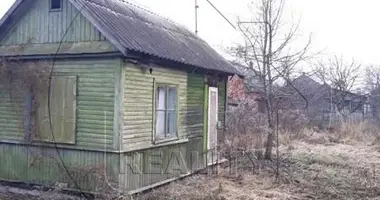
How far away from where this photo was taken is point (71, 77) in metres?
8.08

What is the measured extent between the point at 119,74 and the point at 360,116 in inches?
1004

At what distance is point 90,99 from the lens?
7.92 m

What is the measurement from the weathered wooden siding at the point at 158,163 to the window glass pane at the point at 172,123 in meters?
0.33

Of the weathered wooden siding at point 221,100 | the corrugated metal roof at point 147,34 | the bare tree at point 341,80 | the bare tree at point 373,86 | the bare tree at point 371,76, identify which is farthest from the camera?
the bare tree at point 371,76

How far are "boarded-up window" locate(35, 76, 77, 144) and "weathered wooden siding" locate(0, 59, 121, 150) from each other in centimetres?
11

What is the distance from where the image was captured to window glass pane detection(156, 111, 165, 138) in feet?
29.3

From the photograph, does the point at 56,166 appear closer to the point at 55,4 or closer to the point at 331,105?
the point at 55,4

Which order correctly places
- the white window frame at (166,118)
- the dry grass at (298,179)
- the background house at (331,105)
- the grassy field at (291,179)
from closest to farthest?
the white window frame at (166,118) → the grassy field at (291,179) → the dry grass at (298,179) → the background house at (331,105)

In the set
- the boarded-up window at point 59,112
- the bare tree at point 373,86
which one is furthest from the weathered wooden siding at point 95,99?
the bare tree at point 373,86

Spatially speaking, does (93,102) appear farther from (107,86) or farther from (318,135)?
(318,135)

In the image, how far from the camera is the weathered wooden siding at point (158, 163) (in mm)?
7922

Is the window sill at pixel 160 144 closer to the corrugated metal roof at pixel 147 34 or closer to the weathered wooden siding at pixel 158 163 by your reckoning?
the weathered wooden siding at pixel 158 163

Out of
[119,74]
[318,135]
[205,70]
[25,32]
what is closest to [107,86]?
[119,74]

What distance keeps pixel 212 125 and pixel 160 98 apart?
3.31m
